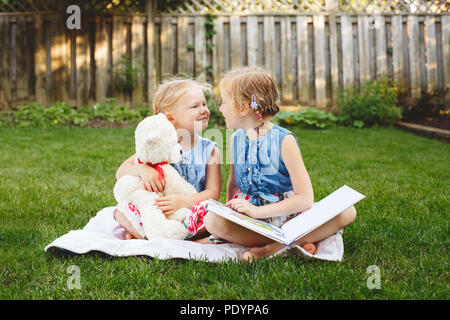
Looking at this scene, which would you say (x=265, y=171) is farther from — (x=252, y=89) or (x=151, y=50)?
(x=151, y=50)

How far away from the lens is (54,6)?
728cm

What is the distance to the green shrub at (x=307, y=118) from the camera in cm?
656

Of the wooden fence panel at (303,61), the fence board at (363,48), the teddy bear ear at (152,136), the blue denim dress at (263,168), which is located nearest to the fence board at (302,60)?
the wooden fence panel at (303,61)

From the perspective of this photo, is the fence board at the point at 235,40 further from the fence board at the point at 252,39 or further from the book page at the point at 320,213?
the book page at the point at 320,213

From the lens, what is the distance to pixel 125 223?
2.34 meters

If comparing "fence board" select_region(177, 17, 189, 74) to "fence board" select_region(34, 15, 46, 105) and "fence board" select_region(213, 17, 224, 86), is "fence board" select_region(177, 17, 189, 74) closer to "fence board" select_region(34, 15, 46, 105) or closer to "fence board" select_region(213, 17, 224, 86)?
"fence board" select_region(213, 17, 224, 86)

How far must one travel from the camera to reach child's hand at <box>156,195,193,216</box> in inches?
86.0

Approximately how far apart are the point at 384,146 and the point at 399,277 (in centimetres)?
374

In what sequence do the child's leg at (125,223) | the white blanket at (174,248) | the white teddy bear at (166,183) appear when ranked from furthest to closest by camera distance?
the child's leg at (125,223)
the white teddy bear at (166,183)
the white blanket at (174,248)

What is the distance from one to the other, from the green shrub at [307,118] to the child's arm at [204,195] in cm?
417

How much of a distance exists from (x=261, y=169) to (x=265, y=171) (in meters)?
0.02

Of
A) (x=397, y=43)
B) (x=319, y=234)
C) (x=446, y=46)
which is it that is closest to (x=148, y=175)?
(x=319, y=234)
